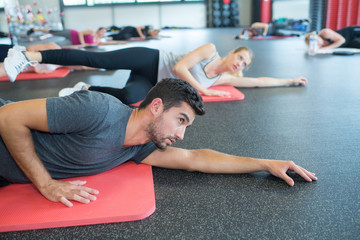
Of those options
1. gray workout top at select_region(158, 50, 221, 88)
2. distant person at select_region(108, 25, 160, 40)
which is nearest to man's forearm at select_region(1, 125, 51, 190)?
gray workout top at select_region(158, 50, 221, 88)

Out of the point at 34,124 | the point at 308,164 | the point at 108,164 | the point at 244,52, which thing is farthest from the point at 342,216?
the point at 244,52

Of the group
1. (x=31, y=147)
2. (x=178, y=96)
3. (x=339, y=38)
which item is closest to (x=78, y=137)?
(x=31, y=147)

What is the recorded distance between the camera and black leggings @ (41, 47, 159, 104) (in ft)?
7.88

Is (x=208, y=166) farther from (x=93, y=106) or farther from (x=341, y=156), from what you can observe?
(x=341, y=156)

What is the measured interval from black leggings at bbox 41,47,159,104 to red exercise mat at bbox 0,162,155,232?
125cm

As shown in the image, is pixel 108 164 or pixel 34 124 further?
pixel 108 164

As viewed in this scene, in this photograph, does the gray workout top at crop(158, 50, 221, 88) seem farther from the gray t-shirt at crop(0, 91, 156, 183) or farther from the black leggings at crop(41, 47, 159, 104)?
the gray t-shirt at crop(0, 91, 156, 183)

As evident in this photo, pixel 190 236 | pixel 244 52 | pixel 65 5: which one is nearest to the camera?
pixel 190 236

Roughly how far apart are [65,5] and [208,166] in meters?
13.2

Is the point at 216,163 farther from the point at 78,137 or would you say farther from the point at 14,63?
the point at 14,63

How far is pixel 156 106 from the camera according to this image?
125 centimetres

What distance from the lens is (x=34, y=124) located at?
112cm

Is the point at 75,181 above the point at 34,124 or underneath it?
underneath

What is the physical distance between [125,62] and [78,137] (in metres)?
1.45
